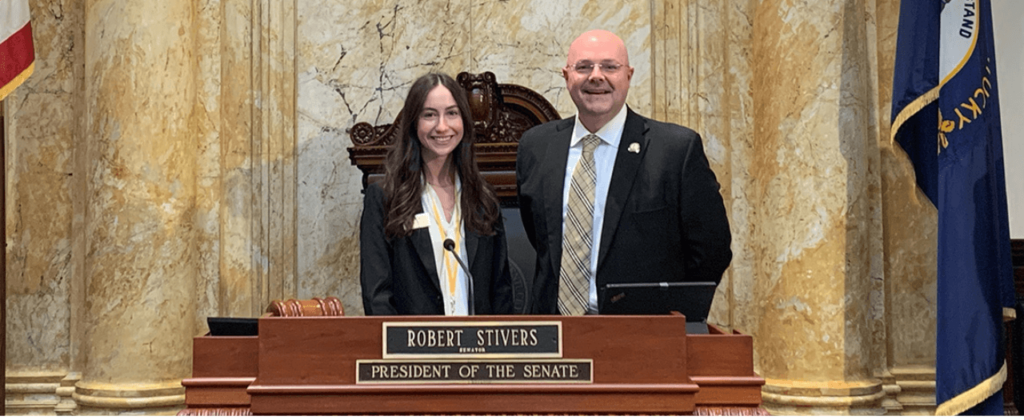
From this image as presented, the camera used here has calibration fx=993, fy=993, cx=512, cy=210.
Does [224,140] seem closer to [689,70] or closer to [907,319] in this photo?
[689,70]

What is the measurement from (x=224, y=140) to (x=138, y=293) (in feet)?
2.84

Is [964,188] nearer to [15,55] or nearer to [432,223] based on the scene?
[432,223]

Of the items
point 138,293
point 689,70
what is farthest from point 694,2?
point 138,293

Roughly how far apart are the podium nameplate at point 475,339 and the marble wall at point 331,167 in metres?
2.89

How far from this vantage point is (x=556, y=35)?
505 centimetres

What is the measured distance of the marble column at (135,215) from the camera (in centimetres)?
445

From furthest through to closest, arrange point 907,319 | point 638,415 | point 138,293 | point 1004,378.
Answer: point 907,319, point 138,293, point 1004,378, point 638,415

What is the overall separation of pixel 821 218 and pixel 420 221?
2.41m

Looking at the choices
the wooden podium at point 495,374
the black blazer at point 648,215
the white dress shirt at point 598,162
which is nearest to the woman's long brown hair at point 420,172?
the black blazer at point 648,215

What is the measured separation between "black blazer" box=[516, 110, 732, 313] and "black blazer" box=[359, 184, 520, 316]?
7.3 inches

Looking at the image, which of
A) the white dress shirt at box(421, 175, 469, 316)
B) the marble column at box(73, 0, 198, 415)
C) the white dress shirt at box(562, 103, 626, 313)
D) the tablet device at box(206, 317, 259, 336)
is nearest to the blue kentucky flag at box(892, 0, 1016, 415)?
the white dress shirt at box(562, 103, 626, 313)

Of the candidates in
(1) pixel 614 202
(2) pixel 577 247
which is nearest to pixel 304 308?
(2) pixel 577 247

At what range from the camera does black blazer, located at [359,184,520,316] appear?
2.74 m

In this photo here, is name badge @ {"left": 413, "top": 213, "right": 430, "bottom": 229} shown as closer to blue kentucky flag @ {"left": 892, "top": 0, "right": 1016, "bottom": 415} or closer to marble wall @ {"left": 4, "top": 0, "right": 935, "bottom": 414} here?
marble wall @ {"left": 4, "top": 0, "right": 935, "bottom": 414}
